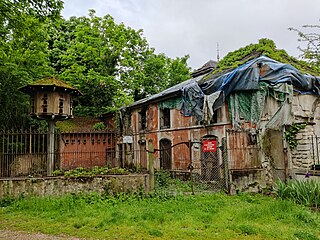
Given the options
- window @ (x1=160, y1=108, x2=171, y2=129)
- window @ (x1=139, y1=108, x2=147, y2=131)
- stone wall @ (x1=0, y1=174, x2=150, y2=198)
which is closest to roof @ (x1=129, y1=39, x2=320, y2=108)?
window @ (x1=160, y1=108, x2=171, y2=129)

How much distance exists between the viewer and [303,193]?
26.7ft

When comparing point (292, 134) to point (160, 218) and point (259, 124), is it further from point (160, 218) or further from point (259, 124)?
point (160, 218)

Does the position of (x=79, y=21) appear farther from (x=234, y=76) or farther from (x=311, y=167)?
(x=311, y=167)

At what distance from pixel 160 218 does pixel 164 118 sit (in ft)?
32.9

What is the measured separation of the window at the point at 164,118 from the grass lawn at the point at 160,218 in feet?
25.0

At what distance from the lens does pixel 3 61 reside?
1447 cm

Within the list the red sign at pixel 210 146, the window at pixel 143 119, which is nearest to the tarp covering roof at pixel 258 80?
the red sign at pixel 210 146

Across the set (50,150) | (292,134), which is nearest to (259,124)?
(292,134)

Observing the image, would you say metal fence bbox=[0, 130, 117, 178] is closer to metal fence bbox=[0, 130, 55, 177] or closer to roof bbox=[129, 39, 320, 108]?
metal fence bbox=[0, 130, 55, 177]

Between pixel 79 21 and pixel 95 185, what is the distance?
19.9 m

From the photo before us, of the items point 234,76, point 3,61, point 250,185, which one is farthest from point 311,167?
point 3,61

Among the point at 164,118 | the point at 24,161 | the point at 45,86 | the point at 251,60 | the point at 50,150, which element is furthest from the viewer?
the point at 164,118

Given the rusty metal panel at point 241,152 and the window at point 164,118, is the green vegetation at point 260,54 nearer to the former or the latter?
the window at point 164,118

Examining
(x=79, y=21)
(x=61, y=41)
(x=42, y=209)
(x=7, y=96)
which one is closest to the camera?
(x=42, y=209)
